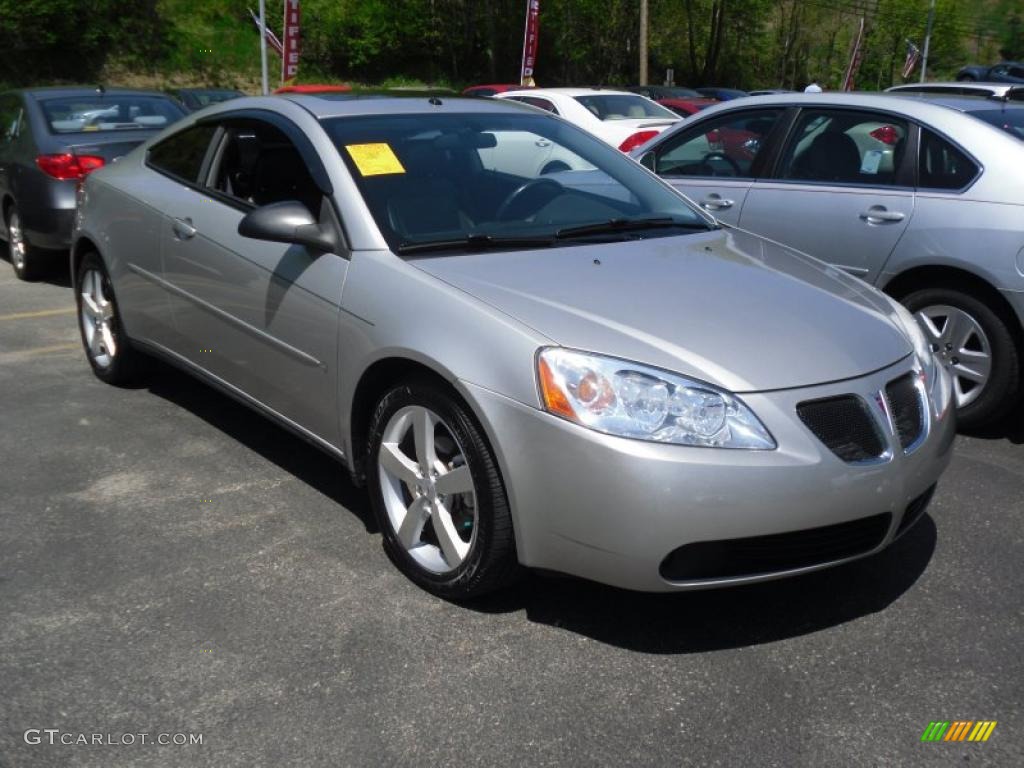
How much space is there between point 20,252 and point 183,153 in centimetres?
445

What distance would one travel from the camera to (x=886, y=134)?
5.66 m

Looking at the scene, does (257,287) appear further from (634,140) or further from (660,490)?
(634,140)

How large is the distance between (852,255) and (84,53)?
3840 centimetres

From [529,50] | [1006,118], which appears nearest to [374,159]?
[1006,118]

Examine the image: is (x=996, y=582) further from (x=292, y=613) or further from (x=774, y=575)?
(x=292, y=613)

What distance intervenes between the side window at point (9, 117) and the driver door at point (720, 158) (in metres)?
5.39

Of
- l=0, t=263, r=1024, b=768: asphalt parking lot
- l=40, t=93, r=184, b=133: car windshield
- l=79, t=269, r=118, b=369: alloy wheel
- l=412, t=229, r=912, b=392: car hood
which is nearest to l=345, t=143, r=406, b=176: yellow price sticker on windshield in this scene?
l=412, t=229, r=912, b=392: car hood

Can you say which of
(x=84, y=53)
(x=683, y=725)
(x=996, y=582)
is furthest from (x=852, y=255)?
(x=84, y=53)

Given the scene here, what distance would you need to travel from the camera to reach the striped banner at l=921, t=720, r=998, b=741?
9.17ft

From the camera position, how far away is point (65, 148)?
325 inches

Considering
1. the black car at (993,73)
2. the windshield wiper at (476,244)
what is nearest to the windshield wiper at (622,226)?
the windshield wiper at (476,244)

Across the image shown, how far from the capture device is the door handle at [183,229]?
4633 mm

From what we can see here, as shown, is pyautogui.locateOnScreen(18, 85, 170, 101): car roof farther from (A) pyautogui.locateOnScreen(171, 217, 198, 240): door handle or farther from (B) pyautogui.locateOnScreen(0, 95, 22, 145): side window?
(A) pyautogui.locateOnScreen(171, 217, 198, 240): door handle

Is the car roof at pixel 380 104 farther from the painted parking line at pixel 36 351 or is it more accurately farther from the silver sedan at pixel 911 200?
the painted parking line at pixel 36 351
